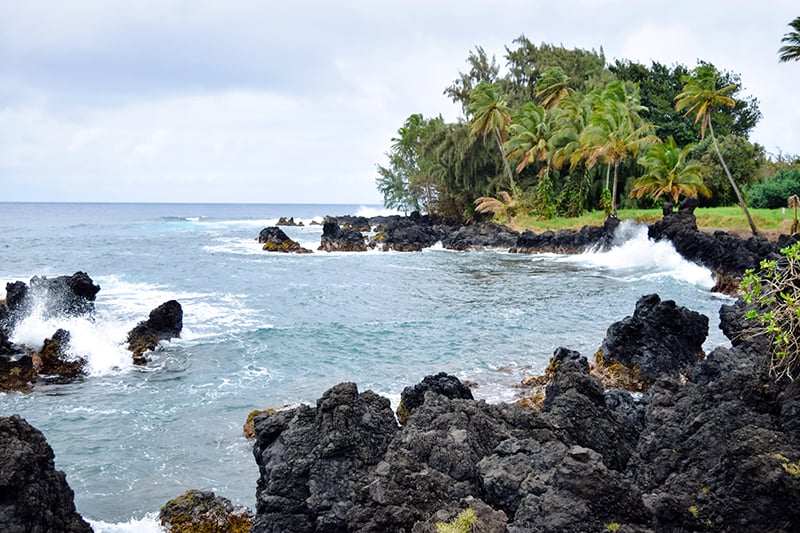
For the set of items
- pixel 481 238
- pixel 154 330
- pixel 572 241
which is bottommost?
pixel 154 330

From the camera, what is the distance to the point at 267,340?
64.4ft

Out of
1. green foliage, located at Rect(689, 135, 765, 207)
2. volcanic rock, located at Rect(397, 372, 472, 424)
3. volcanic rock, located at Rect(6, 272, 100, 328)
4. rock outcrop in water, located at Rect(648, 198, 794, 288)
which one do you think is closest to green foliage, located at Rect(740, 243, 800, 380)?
volcanic rock, located at Rect(397, 372, 472, 424)

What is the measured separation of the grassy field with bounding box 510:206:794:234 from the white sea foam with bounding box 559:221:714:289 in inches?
171

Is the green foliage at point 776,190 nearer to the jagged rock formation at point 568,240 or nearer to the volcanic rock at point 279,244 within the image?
the jagged rock formation at point 568,240

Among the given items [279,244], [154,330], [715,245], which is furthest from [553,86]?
[154,330]

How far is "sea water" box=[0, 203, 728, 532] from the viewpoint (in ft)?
35.5

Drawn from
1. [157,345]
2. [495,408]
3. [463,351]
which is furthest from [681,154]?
[495,408]

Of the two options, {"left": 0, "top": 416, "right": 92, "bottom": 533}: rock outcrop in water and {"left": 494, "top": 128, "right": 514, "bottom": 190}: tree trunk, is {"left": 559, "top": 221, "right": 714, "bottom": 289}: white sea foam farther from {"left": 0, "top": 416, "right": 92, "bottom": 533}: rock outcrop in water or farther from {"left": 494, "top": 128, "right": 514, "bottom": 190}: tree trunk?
{"left": 0, "top": 416, "right": 92, "bottom": 533}: rock outcrop in water

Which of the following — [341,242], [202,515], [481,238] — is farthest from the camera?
[481,238]

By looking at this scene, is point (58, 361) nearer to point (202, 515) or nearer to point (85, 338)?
point (85, 338)

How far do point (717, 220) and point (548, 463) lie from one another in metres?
38.2

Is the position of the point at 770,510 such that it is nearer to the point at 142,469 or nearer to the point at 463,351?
the point at 142,469

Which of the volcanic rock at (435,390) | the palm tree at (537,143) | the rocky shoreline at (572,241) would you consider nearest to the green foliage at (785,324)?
the volcanic rock at (435,390)

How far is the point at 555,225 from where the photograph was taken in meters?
51.9
